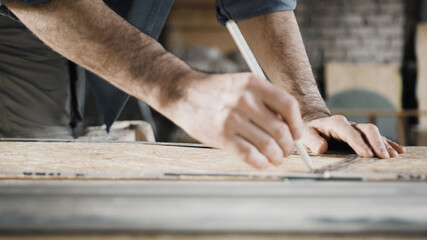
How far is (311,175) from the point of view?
1.50ft

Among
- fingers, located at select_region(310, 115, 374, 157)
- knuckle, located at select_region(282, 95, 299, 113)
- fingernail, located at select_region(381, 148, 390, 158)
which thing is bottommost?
fingers, located at select_region(310, 115, 374, 157)

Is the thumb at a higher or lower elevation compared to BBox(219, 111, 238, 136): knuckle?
lower

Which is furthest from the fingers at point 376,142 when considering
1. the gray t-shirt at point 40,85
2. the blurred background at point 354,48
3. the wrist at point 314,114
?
the blurred background at point 354,48

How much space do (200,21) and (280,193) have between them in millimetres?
3810

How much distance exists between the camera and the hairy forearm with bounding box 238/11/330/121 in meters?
0.92

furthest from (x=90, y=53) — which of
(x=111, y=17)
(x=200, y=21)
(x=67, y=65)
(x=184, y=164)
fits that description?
(x=200, y=21)

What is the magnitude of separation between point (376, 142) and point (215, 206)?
1.42ft

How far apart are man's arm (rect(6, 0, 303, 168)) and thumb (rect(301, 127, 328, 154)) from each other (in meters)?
0.21

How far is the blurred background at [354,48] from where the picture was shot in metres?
3.76

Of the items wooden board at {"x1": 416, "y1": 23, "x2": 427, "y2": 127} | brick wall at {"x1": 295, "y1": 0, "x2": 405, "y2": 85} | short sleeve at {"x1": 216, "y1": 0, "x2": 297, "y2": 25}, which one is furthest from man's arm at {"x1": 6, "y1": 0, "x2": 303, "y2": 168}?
wooden board at {"x1": 416, "y1": 23, "x2": 427, "y2": 127}

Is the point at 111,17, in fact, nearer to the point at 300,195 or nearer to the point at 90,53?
the point at 90,53

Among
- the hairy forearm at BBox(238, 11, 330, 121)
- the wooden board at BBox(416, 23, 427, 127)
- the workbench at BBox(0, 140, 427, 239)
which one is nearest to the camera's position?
the workbench at BBox(0, 140, 427, 239)

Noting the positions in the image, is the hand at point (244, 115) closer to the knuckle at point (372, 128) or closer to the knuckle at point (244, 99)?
the knuckle at point (244, 99)

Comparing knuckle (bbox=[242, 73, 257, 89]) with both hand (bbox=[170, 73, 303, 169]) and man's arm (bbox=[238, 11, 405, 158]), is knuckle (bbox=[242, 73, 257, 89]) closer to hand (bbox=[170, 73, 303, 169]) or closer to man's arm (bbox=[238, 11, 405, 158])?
hand (bbox=[170, 73, 303, 169])
